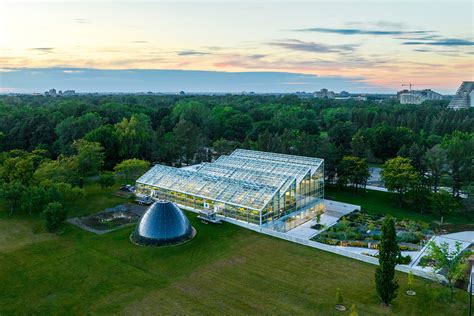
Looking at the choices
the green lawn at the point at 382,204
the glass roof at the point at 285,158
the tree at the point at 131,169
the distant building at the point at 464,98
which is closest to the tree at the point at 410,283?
the green lawn at the point at 382,204

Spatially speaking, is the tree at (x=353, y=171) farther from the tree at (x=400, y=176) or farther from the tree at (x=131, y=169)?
the tree at (x=131, y=169)

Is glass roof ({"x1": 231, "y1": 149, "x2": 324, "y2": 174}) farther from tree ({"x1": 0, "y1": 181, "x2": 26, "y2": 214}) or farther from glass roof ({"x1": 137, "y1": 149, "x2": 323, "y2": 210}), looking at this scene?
tree ({"x1": 0, "y1": 181, "x2": 26, "y2": 214})

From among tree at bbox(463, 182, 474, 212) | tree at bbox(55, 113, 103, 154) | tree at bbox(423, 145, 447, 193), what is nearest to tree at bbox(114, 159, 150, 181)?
tree at bbox(55, 113, 103, 154)

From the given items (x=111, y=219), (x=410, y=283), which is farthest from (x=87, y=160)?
(x=410, y=283)

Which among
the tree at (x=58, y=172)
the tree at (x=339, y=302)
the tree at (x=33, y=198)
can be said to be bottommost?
the tree at (x=339, y=302)

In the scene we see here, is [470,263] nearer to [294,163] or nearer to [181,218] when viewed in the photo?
[294,163]

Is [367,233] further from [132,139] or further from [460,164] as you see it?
[132,139]

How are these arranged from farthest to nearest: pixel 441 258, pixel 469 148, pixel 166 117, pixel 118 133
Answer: pixel 166 117, pixel 118 133, pixel 469 148, pixel 441 258

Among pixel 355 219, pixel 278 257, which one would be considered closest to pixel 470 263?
pixel 355 219
